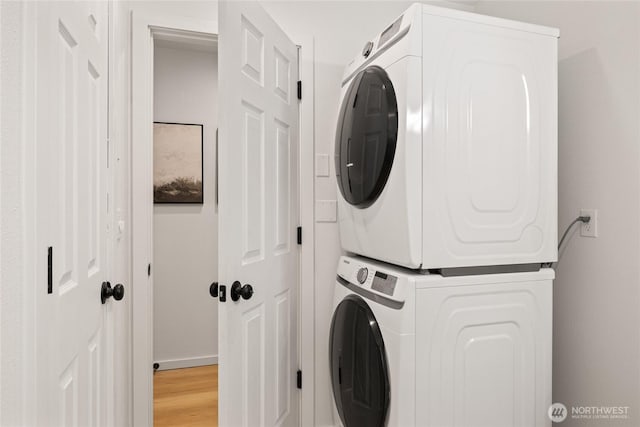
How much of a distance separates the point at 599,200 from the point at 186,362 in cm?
294

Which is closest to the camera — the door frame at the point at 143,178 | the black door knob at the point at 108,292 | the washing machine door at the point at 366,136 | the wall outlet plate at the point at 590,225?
the black door knob at the point at 108,292

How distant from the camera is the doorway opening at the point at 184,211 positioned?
322cm

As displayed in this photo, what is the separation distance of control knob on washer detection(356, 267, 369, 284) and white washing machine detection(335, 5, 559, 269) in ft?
0.24

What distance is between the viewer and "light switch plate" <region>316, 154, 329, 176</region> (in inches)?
86.9

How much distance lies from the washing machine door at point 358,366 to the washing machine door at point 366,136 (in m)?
0.46

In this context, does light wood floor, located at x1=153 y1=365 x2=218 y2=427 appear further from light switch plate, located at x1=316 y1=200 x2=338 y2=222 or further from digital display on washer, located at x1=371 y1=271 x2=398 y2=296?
digital display on washer, located at x1=371 y1=271 x2=398 y2=296

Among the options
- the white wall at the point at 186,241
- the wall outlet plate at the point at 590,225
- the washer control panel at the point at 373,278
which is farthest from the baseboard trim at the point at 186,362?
the wall outlet plate at the point at 590,225

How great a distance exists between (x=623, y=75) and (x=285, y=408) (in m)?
2.03

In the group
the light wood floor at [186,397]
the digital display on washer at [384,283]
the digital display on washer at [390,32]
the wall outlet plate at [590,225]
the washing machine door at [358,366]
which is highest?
the digital display on washer at [390,32]

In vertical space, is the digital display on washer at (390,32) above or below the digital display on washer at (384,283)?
above

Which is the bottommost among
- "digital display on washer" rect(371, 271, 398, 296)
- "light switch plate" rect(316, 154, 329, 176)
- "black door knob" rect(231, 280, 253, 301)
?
"black door knob" rect(231, 280, 253, 301)

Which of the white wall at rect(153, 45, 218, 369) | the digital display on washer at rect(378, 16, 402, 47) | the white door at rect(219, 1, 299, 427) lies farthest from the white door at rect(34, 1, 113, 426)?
the white wall at rect(153, 45, 218, 369)

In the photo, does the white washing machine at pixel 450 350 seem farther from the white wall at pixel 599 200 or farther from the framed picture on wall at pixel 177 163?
the framed picture on wall at pixel 177 163

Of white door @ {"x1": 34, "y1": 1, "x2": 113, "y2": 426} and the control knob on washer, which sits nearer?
white door @ {"x1": 34, "y1": 1, "x2": 113, "y2": 426}
